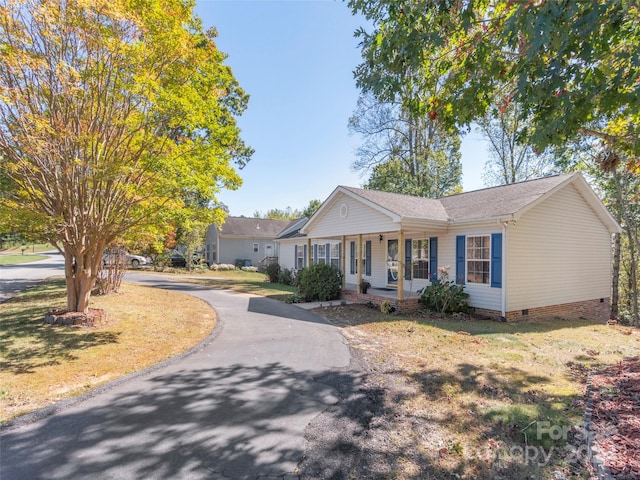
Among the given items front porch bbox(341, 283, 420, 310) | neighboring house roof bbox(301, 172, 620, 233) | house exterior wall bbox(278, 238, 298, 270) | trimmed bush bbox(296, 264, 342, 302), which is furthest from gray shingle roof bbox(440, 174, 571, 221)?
house exterior wall bbox(278, 238, 298, 270)

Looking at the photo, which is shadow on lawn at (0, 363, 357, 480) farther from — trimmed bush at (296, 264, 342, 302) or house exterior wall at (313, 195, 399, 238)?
trimmed bush at (296, 264, 342, 302)

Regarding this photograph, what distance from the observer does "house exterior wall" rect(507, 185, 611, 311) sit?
35.6ft

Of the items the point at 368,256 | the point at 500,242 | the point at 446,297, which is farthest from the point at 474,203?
the point at 368,256

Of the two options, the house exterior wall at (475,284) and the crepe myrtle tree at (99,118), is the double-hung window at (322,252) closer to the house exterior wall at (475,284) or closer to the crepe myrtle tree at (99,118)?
the house exterior wall at (475,284)

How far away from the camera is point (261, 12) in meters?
9.93

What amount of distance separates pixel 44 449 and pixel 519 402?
18.3ft

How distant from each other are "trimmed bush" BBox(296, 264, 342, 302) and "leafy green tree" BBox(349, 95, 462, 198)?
1283 cm

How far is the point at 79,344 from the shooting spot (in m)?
6.77

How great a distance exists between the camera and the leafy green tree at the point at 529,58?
3670 millimetres

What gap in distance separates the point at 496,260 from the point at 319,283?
6.77m

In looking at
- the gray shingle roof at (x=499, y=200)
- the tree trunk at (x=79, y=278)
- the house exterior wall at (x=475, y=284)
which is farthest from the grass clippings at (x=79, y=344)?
the gray shingle roof at (x=499, y=200)

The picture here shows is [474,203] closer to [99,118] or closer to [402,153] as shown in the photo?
[99,118]

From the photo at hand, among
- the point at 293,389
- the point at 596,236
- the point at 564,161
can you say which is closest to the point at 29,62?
the point at 293,389

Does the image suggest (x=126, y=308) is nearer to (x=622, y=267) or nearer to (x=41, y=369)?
(x=41, y=369)
